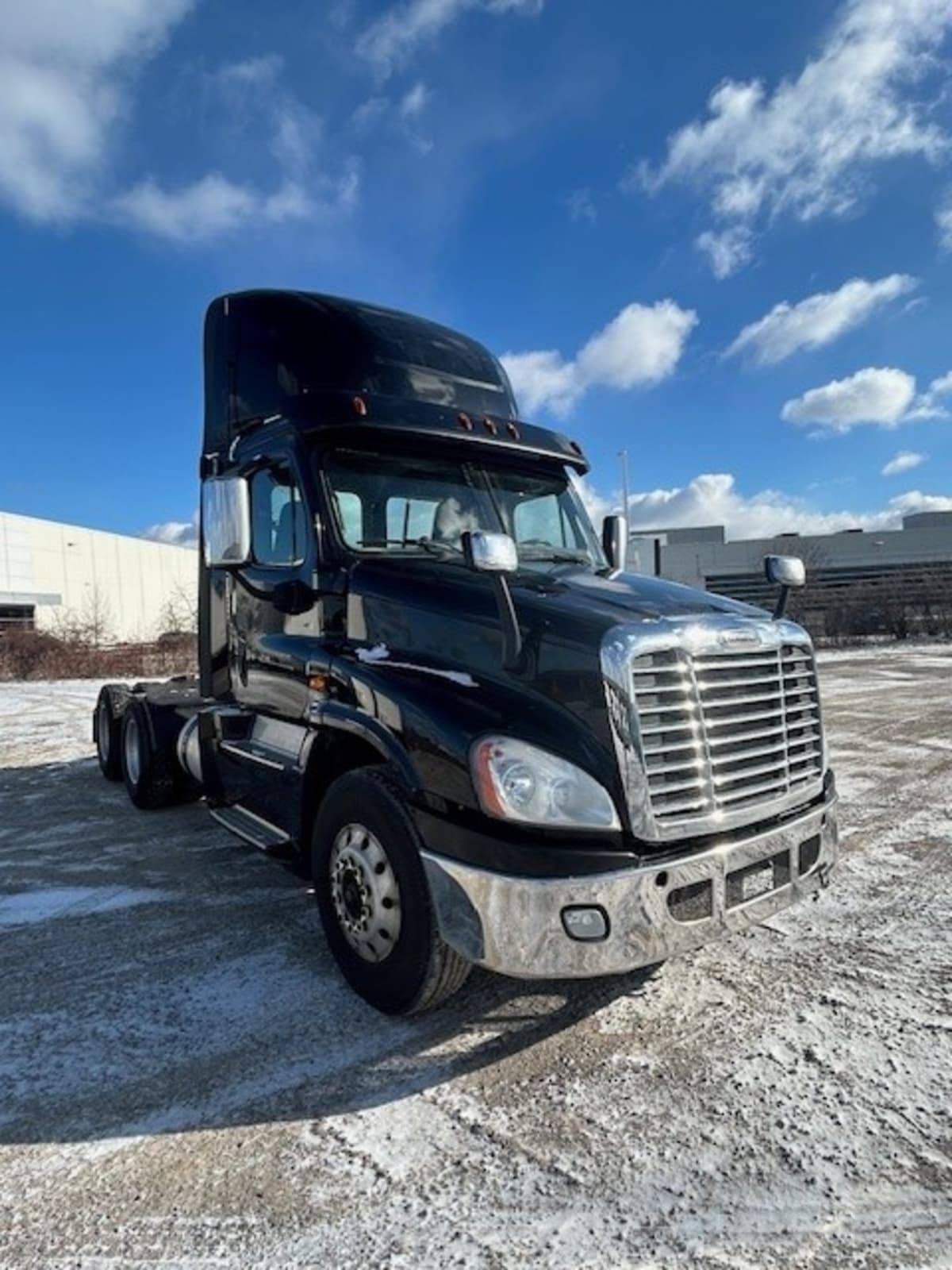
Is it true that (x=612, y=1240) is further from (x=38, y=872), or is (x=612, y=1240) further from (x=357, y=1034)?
(x=38, y=872)

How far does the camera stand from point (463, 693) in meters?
3.19

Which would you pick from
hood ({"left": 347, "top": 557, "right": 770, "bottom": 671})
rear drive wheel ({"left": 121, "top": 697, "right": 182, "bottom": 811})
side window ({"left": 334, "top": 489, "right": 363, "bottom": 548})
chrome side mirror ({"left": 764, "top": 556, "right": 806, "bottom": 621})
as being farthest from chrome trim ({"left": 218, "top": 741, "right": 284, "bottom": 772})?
chrome side mirror ({"left": 764, "top": 556, "right": 806, "bottom": 621})

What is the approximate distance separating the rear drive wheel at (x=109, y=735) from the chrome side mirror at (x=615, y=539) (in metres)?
5.43

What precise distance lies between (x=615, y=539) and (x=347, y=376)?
78.7 inches

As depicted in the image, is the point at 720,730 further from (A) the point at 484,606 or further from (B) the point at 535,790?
(A) the point at 484,606

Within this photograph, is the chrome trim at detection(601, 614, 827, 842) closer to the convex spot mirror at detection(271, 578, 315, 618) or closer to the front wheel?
the front wheel

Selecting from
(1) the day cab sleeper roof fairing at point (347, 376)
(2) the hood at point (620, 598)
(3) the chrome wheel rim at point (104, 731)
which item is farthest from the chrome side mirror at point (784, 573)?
(3) the chrome wheel rim at point (104, 731)

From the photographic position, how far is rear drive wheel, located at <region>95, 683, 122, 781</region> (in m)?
8.23

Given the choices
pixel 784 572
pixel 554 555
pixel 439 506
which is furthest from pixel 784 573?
pixel 439 506

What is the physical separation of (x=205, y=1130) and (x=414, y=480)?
9.89ft

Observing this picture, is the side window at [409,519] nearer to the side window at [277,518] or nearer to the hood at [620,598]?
the side window at [277,518]

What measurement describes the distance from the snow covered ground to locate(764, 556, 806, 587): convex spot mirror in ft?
5.82

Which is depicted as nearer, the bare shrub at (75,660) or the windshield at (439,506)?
the windshield at (439,506)

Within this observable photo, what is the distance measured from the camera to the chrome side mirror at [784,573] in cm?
427
